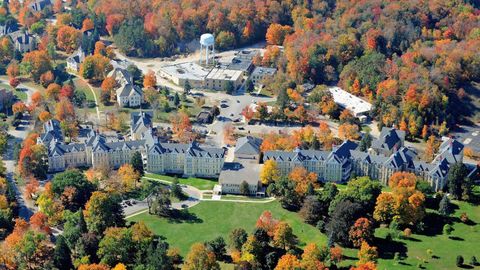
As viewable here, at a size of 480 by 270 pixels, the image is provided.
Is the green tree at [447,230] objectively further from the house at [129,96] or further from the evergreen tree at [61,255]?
the house at [129,96]

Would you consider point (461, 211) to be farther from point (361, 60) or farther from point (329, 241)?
point (361, 60)

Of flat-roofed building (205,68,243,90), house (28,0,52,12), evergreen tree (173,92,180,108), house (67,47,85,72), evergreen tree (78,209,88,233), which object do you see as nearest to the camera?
evergreen tree (78,209,88,233)

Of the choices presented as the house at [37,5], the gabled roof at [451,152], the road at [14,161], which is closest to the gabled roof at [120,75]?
the road at [14,161]

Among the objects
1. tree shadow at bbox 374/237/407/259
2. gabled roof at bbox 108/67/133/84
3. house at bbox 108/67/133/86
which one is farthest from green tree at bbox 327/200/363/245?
gabled roof at bbox 108/67/133/84

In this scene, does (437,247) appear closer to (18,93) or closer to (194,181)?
(194,181)

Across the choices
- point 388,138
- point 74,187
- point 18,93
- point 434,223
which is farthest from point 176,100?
point 434,223

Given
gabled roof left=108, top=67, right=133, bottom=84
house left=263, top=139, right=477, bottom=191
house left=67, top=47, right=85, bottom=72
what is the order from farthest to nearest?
house left=67, top=47, right=85, bottom=72 → gabled roof left=108, top=67, right=133, bottom=84 → house left=263, top=139, right=477, bottom=191

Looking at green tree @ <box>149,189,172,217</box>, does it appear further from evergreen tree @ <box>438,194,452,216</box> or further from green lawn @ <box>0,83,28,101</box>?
green lawn @ <box>0,83,28,101</box>
